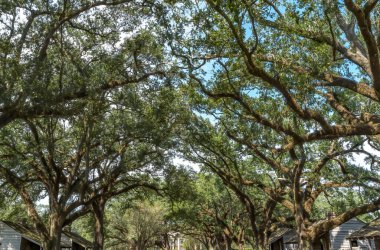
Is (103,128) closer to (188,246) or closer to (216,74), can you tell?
(216,74)

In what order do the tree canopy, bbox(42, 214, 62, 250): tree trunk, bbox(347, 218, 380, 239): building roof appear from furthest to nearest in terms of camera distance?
bbox(347, 218, 380, 239): building roof
bbox(42, 214, 62, 250): tree trunk
the tree canopy

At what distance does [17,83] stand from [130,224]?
138 feet

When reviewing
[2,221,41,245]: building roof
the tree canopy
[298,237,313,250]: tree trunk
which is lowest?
[298,237,313,250]: tree trunk

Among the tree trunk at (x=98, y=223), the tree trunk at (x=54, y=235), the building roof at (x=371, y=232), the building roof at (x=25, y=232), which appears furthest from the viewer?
the building roof at (x=25, y=232)

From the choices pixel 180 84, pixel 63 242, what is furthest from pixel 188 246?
pixel 180 84

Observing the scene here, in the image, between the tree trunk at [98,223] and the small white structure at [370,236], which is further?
the small white structure at [370,236]

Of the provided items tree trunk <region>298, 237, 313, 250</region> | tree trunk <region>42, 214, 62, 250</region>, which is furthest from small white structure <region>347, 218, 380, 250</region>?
tree trunk <region>42, 214, 62, 250</region>

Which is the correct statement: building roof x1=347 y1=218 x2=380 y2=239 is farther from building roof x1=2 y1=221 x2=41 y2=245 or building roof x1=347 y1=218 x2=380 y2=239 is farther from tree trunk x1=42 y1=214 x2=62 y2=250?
building roof x1=2 y1=221 x2=41 y2=245

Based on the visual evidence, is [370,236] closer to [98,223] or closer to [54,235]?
[98,223]

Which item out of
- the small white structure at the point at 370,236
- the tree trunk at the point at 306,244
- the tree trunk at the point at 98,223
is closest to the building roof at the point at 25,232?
the tree trunk at the point at 98,223

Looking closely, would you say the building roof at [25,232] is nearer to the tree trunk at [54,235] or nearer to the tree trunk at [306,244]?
the tree trunk at [54,235]

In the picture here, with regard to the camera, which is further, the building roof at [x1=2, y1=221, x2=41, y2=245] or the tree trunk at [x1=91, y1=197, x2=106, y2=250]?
the building roof at [x1=2, y1=221, x2=41, y2=245]

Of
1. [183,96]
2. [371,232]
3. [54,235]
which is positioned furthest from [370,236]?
[54,235]

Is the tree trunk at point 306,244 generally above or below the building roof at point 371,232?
below
